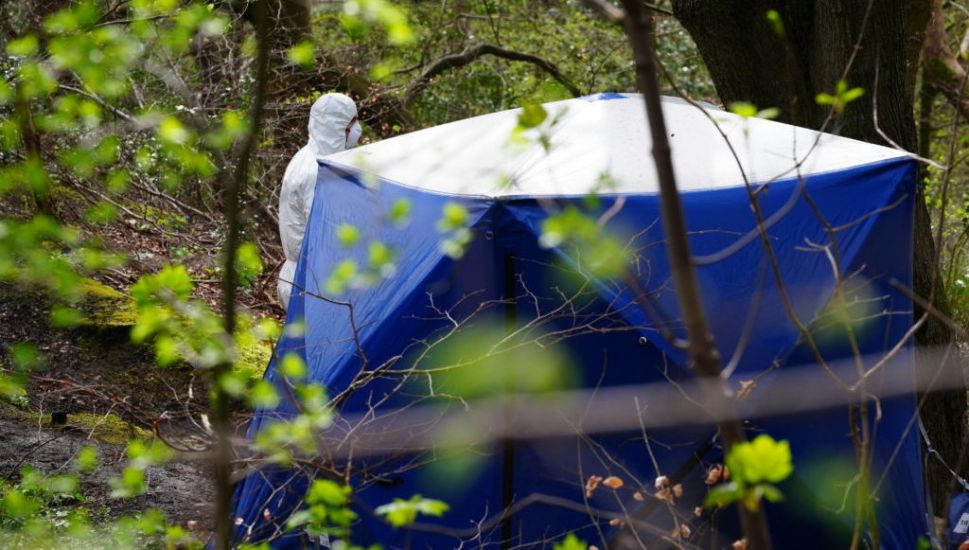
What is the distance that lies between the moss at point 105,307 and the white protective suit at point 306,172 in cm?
143

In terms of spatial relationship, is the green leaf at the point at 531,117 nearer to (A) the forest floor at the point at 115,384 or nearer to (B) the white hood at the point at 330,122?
(A) the forest floor at the point at 115,384

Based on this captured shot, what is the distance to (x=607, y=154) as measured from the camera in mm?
3736

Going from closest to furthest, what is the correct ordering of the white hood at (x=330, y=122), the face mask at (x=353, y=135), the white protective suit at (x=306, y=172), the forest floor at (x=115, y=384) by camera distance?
the forest floor at (x=115, y=384) < the white protective suit at (x=306, y=172) < the white hood at (x=330, y=122) < the face mask at (x=353, y=135)

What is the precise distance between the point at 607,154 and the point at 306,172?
1.91 metres

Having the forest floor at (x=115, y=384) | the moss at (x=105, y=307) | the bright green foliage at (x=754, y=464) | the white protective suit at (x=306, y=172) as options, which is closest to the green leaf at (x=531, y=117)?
the bright green foliage at (x=754, y=464)

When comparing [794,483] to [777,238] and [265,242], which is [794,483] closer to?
[777,238]

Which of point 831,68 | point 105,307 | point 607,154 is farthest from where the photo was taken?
point 105,307

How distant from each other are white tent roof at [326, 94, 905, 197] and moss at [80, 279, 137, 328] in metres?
2.64

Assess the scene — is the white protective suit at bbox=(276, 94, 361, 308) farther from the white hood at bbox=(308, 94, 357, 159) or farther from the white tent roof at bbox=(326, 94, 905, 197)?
the white tent roof at bbox=(326, 94, 905, 197)

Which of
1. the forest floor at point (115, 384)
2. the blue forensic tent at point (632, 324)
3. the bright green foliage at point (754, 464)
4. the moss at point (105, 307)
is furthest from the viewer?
the moss at point (105, 307)

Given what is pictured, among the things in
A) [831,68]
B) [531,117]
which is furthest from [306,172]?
[531,117]

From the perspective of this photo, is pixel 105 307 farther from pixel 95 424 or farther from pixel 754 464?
pixel 754 464

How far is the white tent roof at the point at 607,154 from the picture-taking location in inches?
143

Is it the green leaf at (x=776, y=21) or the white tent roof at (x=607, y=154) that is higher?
the green leaf at (x=776, y=21)
